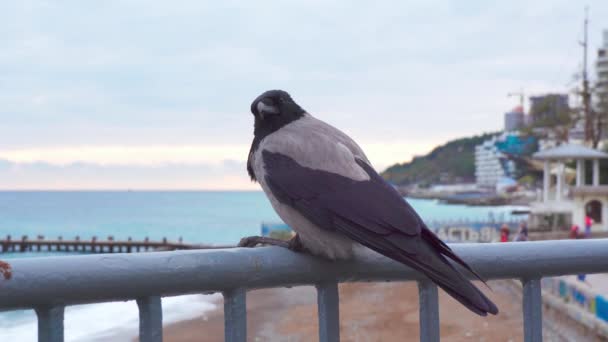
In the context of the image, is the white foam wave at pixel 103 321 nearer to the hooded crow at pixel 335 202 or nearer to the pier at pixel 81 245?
the pier at pixel 81 245

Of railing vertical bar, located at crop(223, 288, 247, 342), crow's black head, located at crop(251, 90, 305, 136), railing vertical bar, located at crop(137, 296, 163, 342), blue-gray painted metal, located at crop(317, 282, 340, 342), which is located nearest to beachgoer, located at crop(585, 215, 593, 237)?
crow's black head, located at crop(251, 90, 305, 136)

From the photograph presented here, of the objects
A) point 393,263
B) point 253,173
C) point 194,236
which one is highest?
point 253,173

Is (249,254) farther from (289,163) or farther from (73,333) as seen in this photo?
(73,333)

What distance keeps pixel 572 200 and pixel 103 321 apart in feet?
82.9

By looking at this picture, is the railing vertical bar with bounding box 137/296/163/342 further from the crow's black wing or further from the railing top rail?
the crow's black wing

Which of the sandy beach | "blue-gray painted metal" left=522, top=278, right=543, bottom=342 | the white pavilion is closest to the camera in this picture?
"blue-gray painted metal" left=522, top=278, right=543, bottom=342

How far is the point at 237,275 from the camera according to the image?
5.30 ft

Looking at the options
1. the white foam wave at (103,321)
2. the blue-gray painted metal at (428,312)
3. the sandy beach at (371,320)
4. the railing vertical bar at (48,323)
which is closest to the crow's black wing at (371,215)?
the blue-gray painted metal at (428,312)

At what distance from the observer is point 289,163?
2.43 meters

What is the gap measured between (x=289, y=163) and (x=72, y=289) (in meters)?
1.18

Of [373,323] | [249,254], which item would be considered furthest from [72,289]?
[373,323]

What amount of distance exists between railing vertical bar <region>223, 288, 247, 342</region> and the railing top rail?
0.10 ft

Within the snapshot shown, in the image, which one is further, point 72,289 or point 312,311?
point 312,311

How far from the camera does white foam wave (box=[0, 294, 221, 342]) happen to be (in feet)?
82.6
